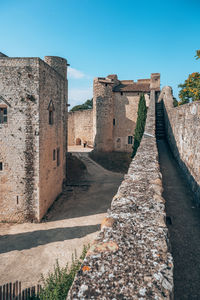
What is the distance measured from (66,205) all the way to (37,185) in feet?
11.5

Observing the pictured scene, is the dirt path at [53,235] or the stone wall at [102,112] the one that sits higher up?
the stone wall at [102,112]

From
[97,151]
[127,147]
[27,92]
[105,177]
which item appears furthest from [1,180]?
[127,147]

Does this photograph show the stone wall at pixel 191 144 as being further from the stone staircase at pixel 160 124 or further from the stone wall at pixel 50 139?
the stone wall at pixel 50 139

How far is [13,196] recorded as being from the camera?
43.2 feet

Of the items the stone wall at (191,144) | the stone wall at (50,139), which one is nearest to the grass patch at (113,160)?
the stone wall at (50,139)

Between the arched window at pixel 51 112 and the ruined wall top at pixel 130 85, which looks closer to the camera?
the arched window at pixel 51 112

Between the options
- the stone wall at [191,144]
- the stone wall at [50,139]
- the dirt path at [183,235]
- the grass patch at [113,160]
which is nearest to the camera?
the dirt path at [183,235]

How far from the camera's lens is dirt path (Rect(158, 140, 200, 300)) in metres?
2.74

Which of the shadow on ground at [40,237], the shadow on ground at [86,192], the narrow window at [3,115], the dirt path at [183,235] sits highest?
the narrow window at [3,115]

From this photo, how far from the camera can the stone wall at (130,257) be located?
1656 millimetres

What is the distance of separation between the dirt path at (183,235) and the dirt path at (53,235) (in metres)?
6.21

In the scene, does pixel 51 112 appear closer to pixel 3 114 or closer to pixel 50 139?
pixel 50 139

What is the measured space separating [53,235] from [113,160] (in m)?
15.6

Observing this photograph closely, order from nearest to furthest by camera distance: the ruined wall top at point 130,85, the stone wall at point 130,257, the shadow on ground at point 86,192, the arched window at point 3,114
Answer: the stone wall at point 130,257
the arched window at point 3,114
the shadow on ground at point 86,192
the ruined wall top at point 130,85
